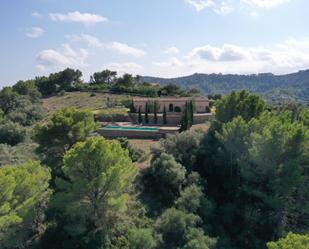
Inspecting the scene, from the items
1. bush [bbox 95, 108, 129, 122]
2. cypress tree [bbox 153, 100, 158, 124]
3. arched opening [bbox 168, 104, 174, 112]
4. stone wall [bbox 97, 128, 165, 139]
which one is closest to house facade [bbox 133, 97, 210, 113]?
arched opening [bbox 168, 104, 174, 112]

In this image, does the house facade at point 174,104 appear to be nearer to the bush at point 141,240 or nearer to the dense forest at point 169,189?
the dense forest at point 169,189

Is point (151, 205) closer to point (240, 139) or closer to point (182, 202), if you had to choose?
point (182, 202)

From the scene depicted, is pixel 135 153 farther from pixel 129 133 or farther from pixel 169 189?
pixel 129 133

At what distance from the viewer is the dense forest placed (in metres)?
17.4

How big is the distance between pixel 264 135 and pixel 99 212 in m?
11.7

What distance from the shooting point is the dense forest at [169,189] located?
17391mm

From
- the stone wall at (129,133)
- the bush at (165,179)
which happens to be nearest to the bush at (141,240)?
the bush at (165,179)

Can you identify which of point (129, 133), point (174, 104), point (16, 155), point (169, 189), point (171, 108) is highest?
point (174, 104)

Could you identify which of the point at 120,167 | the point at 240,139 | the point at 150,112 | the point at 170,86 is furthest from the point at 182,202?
the point at 170,86

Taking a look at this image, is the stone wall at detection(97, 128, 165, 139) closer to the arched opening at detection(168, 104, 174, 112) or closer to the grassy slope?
the arched opening at detection(168, 104, 174, 112)

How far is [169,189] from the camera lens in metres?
22.0

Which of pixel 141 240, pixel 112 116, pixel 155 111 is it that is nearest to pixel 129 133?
pixel 155 111

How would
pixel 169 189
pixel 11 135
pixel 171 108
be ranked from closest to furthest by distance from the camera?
1. pixel 169 189
2. pixel 11 135
3. pixel 171 108

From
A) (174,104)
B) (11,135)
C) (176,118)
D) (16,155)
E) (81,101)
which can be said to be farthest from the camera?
(81,101)
